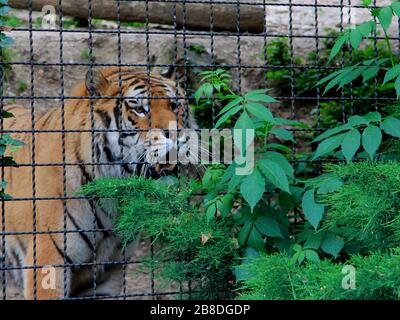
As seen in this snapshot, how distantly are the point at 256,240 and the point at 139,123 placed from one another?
0.94 metres

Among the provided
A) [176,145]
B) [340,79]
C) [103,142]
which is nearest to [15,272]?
[103,142]

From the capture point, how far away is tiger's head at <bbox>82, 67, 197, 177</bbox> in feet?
12.6

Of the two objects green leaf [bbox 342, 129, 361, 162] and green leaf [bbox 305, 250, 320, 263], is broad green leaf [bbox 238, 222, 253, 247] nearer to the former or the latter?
green leaf [bbox 305, 250, 320, 263]

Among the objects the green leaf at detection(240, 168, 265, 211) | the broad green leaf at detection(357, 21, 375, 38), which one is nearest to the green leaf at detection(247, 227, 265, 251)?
the green leaf at detection(240, 168, 265, 211)

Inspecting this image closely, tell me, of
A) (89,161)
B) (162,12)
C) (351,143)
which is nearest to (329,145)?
(351,143)

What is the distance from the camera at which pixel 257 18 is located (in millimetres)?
6512

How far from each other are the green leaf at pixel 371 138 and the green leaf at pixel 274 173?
1.17ft

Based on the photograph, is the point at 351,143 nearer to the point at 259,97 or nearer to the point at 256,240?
the point at 259,97

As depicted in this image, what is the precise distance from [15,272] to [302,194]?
1870mm

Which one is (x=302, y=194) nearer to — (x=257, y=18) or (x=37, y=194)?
(x=37, y=194)

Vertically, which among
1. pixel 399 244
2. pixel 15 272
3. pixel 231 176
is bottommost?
pixel 15 272

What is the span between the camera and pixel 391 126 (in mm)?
3316
